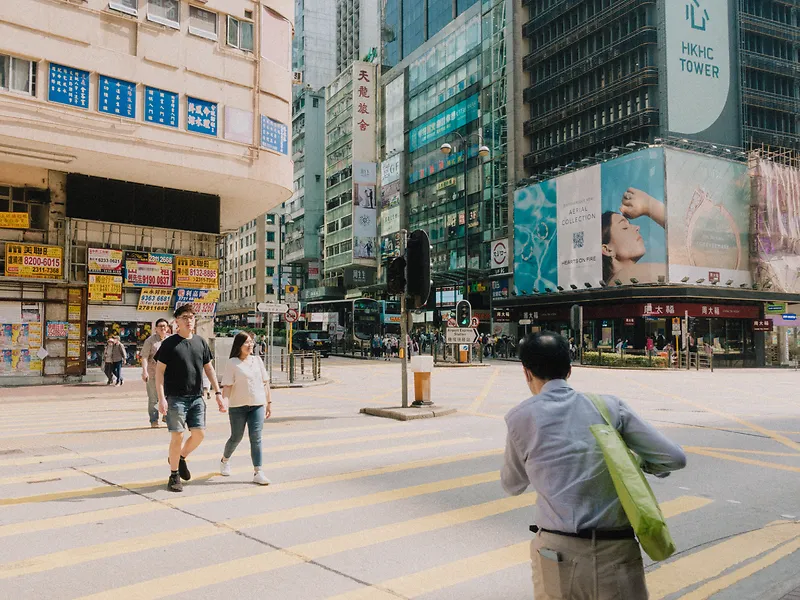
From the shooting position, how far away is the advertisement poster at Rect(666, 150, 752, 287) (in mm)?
43125

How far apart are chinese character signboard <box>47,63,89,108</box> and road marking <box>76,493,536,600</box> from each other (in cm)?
1802

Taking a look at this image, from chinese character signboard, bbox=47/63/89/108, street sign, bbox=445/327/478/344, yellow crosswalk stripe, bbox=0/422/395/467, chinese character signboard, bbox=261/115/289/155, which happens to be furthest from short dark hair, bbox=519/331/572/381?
street sign, bbox=445/327/478/344

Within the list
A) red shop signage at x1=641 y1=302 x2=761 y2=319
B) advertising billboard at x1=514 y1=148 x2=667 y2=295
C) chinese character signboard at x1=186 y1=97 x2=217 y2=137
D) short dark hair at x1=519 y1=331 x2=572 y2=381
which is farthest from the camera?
advertising billboard at x1=514 y1=148 x2=667 y2=295

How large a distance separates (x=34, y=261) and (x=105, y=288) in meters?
2.26

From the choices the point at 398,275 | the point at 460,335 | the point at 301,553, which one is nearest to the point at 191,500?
the point at 301,553

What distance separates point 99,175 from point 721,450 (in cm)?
1982

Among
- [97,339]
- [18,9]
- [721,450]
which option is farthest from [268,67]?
[721,450]

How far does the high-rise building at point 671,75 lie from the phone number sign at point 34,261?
120ft

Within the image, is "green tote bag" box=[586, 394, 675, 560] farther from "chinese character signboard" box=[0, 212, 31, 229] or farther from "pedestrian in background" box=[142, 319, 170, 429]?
"chinese character signboard" box=[0, 212, 31, 229]

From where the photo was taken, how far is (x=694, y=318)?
4316cm

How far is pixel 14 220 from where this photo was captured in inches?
830

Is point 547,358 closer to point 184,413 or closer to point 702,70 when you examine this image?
point 184,413

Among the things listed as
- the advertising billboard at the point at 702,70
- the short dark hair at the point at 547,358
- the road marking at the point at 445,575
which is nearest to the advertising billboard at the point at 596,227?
the advertising billboard at the point at 702,70

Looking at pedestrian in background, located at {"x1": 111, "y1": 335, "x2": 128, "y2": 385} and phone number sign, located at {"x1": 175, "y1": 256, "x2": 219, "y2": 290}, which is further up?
phone number sign, located at {"x1": 175, "y1": 256, "x2": 219, "y2": 290}
